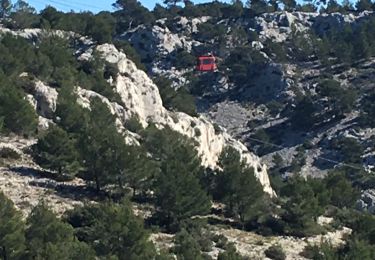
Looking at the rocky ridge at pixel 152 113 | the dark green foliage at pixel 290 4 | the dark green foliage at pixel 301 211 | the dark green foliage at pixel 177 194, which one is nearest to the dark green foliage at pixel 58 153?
the dark green foliage at pixel 177 194

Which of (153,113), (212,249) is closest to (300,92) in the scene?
(153,113)

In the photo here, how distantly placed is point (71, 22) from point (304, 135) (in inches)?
1664

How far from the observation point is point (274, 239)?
57.3m

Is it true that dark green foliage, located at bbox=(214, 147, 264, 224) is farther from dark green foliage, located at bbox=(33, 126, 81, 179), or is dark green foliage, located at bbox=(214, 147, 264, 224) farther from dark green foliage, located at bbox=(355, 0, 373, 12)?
dark green foliage, located at bbox=(355, 0, 373, 12)

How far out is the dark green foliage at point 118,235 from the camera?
43344 millimetres

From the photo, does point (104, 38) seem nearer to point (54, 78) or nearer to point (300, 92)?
point (54, 78)

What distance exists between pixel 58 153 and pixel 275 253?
18.5 metres

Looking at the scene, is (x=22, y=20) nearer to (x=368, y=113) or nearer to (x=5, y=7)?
(x=5, y=7)

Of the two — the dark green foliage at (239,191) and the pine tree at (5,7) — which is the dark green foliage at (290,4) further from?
the dark green foliage at (239,191)

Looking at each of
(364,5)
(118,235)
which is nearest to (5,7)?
(364,5)

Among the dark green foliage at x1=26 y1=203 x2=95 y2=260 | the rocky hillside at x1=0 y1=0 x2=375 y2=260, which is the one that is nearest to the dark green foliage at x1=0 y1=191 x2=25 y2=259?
the rocky hillside at x1=0 y1=0 x2=375 y2=260

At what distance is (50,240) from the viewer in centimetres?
4178

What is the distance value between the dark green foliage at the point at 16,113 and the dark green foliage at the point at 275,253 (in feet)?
84.5

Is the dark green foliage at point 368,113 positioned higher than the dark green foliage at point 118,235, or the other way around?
the dark green foliage at point 368,113
